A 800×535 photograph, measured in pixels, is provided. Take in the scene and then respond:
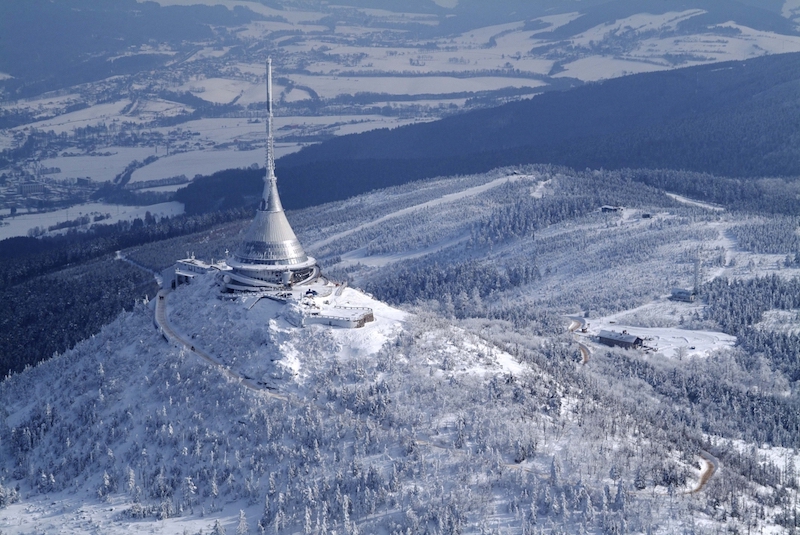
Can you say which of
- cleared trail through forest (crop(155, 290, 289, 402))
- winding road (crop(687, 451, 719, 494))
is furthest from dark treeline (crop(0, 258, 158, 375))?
winding road (crop(687, 451, 719, 494))

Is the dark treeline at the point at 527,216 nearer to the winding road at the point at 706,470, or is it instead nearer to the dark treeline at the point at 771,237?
the dark treeline at the point at 771,237

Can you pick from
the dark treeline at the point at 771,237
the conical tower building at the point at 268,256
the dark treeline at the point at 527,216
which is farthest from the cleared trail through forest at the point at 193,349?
the dark treeline at the point at 771,237

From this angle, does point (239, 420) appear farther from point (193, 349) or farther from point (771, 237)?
point (771, 237)

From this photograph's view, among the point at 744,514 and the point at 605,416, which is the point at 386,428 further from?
the point at 744,514

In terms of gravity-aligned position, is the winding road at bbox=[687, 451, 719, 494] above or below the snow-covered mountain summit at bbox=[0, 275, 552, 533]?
below

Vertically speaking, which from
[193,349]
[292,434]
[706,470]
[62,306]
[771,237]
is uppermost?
[193,349]

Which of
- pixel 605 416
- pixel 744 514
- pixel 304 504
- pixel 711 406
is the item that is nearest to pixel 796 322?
pixel 711 406

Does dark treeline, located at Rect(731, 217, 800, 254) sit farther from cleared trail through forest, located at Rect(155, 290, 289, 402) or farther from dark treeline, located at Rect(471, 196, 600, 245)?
cleared trail through forest, located at Rect(155, 290, 289, 402)

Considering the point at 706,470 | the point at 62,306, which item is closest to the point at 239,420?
the point at 706,470
